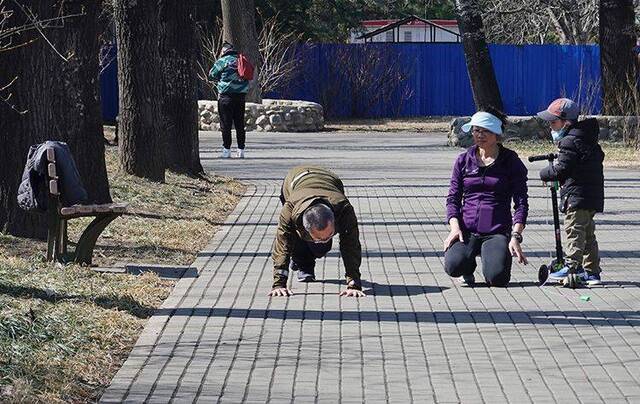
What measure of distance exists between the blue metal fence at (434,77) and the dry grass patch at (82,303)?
25615 millimetres

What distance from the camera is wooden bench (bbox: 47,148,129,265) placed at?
987 centimetres

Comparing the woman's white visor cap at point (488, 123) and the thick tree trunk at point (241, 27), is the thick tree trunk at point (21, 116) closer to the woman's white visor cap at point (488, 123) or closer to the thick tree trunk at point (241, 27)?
the woman's white visor cap at point (488, 123)

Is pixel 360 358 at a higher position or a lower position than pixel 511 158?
lower

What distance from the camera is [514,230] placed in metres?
10.2

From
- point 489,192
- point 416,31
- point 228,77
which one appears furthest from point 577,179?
point 416,31

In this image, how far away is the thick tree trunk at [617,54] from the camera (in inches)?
1150

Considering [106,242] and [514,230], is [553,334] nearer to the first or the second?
[514,230]

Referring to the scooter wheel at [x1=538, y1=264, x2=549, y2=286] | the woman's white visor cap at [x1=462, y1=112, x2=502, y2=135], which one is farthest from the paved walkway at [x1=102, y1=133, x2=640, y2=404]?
the woman's white visor cap at [x1=462, y1=112, x2=502, y2=135]

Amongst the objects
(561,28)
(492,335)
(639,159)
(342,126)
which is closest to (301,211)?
(492,335)

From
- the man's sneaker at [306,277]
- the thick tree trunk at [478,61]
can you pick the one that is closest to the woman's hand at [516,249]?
the man's sneaker at [306,277]

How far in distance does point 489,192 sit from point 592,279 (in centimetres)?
105

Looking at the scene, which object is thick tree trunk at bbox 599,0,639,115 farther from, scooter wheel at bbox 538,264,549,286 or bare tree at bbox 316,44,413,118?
scooter wheel at bbox 538,264,549,286

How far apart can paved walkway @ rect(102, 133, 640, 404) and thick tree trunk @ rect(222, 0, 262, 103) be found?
20.7 meters

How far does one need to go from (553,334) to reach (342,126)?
28016 millimetres
